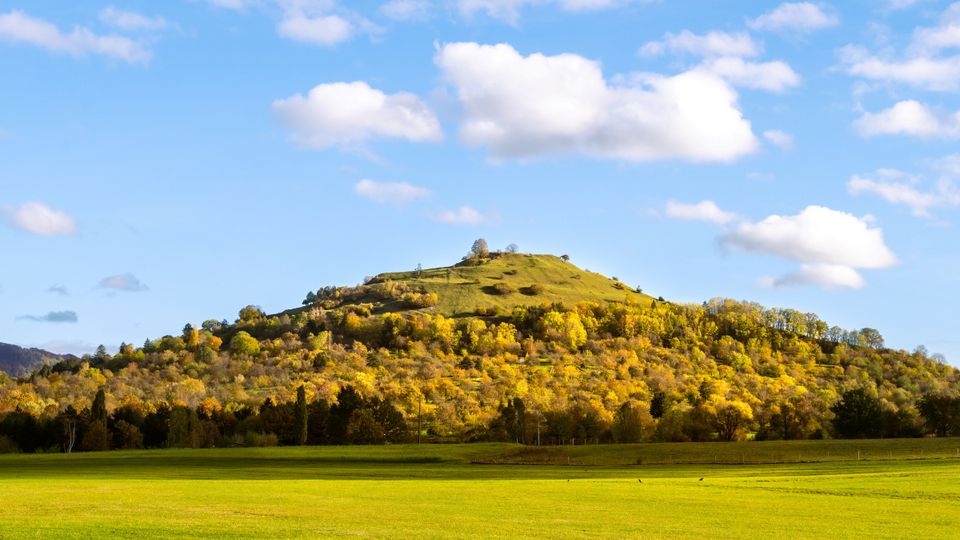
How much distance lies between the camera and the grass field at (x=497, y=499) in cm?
3181

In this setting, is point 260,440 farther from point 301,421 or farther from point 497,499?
point 497,499

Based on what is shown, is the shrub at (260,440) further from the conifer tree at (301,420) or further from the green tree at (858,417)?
the green tree at (858,417)

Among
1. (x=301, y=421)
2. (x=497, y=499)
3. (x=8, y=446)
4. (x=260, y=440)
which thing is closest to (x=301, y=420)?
(x=301, y=421)

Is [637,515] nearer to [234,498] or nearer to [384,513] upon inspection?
[384,513]

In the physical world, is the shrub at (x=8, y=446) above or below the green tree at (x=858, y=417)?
below

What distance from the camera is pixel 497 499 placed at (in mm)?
45531

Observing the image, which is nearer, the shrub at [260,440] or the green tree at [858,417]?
the shrub at [260,440]

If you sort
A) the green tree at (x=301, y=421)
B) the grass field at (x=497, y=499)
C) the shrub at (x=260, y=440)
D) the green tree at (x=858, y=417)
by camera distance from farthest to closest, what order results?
the green tree at (x=301, y=421), the green tree at (x=858, y=417), the shrub at (x=260, y=440), the grass field at (x=497, y=499)

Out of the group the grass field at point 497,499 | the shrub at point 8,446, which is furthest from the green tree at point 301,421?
the shrub at point 8,446

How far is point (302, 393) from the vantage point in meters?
126

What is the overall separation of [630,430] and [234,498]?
92841 millimetres

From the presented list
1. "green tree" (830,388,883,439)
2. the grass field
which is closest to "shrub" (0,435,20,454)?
the grass field

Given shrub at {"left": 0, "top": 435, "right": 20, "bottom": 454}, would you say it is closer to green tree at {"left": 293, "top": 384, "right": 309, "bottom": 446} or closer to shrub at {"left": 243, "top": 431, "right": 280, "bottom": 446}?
shrub at {"left": 243, "top": 431, "right": 280, "bottom": 446}

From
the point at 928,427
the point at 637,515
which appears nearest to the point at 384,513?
the point at 637,515
